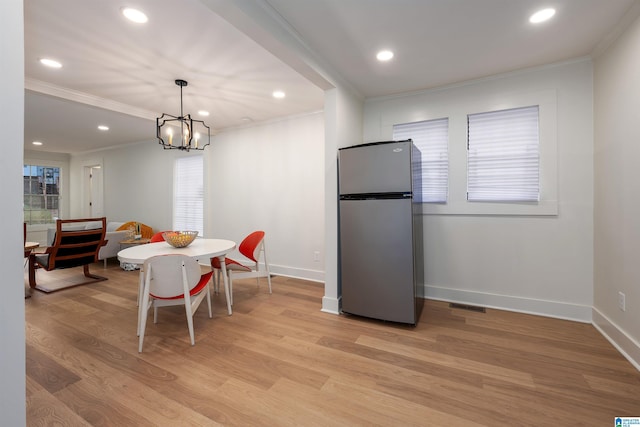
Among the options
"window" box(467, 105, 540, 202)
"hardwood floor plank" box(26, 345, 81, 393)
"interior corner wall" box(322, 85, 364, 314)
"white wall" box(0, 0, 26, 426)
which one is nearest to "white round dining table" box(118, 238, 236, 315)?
"hardwood floor plank" box(26, 345, 81, 393)

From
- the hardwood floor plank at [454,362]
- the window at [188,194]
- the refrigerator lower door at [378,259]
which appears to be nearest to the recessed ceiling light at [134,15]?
the refrigerator lower door at [378,259]

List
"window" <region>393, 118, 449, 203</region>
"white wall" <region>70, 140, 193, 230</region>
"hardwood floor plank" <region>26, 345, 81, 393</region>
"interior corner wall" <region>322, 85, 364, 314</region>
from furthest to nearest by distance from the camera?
"white wall" <region>70, 140, 193, 230</region> → "window" <region>393, 118, 449, 203</region> → "interior corner wall" <region>322, 85, 364, 314</region> → "hardwood floor plank" <region>26, 345, 81, 393</region>

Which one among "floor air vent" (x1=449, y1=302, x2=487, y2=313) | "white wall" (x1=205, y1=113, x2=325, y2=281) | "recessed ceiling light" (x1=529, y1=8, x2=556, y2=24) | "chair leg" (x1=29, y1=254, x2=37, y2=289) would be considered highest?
"recessed ceiling light" (x1=529, y1=8, x2=556, y2=24)

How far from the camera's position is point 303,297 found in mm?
3369

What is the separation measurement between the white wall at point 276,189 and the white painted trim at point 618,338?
9.66ft

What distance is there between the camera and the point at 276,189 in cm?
437

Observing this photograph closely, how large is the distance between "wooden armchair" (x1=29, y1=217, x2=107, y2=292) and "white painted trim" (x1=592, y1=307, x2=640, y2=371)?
595cm

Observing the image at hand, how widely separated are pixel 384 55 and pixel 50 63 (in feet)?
10.5

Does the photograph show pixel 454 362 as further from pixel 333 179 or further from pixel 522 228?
pixel 333 179

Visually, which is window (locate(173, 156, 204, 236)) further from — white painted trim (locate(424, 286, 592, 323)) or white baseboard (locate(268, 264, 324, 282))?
white painted trim (locate(424, 286, 592, 323))

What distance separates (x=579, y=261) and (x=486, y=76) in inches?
81.8

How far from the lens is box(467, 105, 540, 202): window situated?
274 centimetres

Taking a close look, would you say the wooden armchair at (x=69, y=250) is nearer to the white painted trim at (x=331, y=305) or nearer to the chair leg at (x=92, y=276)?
the chair leg at (x=92, y=276)

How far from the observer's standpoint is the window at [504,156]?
274 cm
